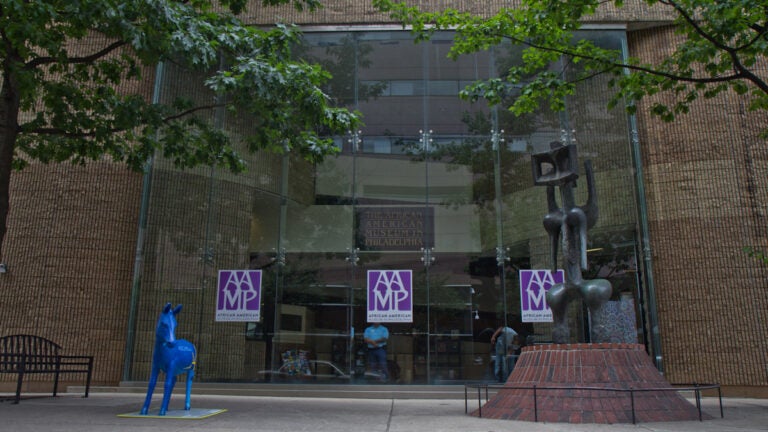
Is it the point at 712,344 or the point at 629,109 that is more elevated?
the point at 629,109

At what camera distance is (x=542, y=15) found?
9828 mm

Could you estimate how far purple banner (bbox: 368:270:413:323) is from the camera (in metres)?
13.5

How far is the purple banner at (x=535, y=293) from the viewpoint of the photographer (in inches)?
523

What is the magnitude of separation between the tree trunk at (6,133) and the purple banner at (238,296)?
5.35 m

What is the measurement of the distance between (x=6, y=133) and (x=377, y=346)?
27.8 feet

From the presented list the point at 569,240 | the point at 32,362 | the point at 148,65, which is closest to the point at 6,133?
the point at 148,65

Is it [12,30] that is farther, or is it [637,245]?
[637,245]

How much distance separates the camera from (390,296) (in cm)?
1360

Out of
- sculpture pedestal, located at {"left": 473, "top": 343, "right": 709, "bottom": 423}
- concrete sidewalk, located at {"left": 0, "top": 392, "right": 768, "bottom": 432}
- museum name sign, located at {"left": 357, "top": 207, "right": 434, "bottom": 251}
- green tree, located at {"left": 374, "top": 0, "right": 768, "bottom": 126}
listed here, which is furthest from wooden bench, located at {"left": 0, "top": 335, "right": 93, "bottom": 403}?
green tree, located at {"left": 374, "top": 0, "right": 768, "bottom": 126}

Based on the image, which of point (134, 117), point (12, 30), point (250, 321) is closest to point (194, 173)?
point (250, 321)

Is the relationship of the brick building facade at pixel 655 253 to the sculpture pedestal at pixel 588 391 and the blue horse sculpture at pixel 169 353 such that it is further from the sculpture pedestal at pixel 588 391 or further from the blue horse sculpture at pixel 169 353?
the blue horse sculpture at pixel 169 353

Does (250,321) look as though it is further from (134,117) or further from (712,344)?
(712,344)

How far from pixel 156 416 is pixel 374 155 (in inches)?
343

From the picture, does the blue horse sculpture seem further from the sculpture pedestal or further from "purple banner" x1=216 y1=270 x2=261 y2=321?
"purple banner" x1=216 y1=270 x2=261 y2=321
